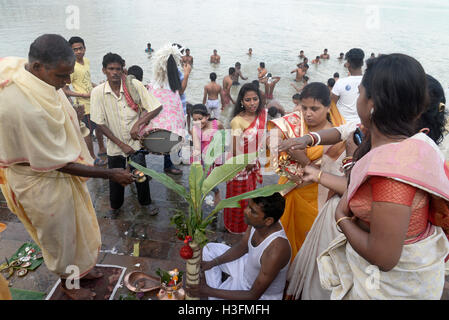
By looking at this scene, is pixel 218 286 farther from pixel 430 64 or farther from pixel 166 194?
pixel 430 64

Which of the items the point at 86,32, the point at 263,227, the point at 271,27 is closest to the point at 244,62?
the point at 86,32

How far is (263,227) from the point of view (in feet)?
8.47

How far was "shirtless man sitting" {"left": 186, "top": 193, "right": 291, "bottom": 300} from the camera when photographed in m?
2.43

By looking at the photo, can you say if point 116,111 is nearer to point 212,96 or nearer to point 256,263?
point 256,263

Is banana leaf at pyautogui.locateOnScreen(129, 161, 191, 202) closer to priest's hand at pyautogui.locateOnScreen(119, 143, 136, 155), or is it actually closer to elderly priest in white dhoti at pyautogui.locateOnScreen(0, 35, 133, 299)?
elderly priest in white dhoti at pyautogui.locateOnScreen(0, 35, 133, 299)

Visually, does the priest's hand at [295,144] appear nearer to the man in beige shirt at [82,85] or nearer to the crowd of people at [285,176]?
the crowd of people at [285,176]

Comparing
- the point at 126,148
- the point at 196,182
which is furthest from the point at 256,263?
the point at 126,148

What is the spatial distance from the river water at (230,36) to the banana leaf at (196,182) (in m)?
12.4

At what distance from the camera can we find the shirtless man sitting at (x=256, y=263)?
243 cm

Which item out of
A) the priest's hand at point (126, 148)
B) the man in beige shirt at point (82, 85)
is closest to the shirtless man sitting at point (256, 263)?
the priest's hand at point (126, 148)

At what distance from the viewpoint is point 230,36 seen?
32062 millimetres

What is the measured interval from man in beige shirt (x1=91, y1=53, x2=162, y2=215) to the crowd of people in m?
0.01

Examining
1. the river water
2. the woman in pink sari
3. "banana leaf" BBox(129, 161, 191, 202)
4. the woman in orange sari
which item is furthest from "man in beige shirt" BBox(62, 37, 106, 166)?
the river water

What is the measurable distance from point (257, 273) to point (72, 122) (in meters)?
2.07
